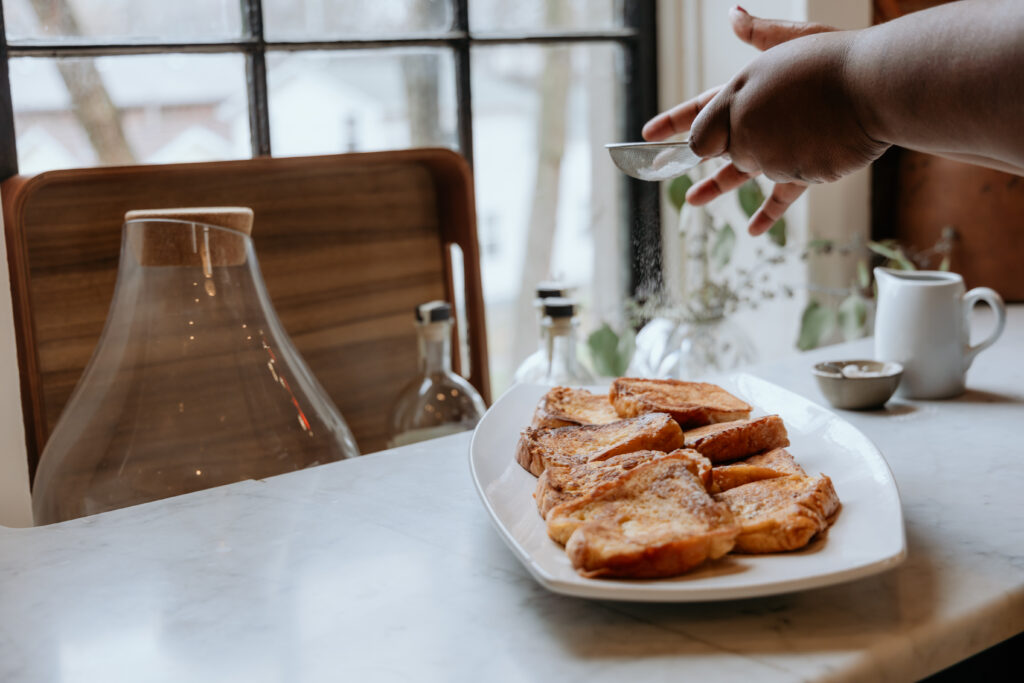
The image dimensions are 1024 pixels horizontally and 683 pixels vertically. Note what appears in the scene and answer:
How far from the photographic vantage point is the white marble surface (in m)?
0.53

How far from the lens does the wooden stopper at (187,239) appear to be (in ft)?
2.88

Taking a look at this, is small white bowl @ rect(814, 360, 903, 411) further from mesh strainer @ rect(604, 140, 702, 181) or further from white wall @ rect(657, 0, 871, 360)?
white wall @ rect(657, 0, 871, 360)

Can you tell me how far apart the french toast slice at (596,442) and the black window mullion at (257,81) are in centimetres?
83

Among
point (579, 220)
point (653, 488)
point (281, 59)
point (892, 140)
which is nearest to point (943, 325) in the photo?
point (892, 140)

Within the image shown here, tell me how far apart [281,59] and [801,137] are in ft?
3.03

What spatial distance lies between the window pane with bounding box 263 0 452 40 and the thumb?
2.23 feet

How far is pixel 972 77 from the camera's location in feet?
2.12

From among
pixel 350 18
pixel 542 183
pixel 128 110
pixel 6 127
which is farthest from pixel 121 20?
pixel 542 183

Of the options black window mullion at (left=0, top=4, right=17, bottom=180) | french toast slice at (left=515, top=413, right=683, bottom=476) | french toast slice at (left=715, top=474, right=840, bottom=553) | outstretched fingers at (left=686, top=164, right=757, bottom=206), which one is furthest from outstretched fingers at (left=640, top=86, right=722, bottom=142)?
black window mullion at (left=0, top=4, right=17, bottom=180)

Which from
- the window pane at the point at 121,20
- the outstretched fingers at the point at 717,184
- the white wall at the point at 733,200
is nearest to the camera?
the outstretched fingers at the point at 717,184

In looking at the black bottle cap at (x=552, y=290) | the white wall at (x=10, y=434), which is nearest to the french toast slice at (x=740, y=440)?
the black bottle cap at (x=552, y=290)

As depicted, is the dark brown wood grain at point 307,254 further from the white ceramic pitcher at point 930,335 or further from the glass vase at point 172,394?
the white ceramic pitcher at point 930,335

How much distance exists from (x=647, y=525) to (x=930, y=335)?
0.62 m

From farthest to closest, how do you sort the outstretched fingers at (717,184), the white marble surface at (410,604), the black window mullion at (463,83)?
the black window mullion at (463,83) < the outstretched fingers at (717,184) < the white marble surface at (410,604)
